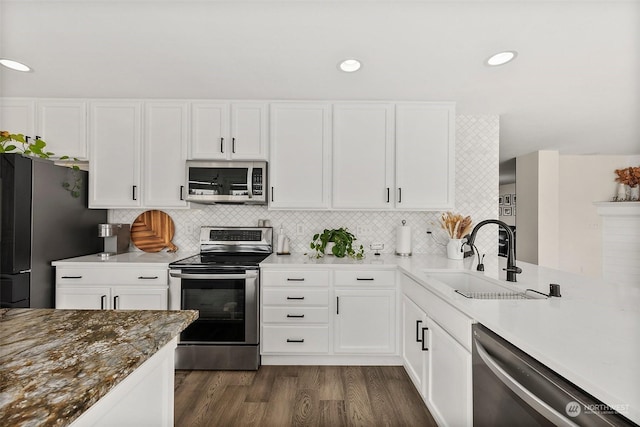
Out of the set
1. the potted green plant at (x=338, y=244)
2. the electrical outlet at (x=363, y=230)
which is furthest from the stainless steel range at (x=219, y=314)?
the electrical outlet at (x=363, y=230)

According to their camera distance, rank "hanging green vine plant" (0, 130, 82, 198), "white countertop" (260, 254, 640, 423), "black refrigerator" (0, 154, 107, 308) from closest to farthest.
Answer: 1. "white countertop" (260, 254, 640, 423)
2. "black refrigerator" (0, 154, 107, 308)
3. "hanging green vine plant" (0, 130, 82, 198)

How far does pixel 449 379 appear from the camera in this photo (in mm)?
1628

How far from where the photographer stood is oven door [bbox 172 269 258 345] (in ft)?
8.61

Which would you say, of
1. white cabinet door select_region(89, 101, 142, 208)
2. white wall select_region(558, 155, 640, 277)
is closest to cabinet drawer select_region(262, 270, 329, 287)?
white cabinet door select_region(89, 101, 142, 208)

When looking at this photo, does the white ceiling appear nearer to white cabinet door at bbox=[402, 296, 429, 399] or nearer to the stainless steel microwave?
the stainless steel microwave

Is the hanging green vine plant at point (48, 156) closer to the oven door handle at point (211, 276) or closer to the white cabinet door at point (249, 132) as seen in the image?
the oven door handle at point (211, 276)

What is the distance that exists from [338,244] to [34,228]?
7.80ft

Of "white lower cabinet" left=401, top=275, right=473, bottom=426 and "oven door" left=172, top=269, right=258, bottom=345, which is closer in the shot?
"white lower cabinet" left=401, top=275, right=473, bottom=426

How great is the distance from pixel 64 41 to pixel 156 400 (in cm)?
228

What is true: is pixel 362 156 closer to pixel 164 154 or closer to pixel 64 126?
pixel 164 154

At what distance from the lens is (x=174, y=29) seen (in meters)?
1.94

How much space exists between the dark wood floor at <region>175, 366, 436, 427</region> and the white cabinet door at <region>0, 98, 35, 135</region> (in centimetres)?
258

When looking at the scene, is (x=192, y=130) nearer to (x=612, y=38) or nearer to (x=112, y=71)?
(x=112, y=71)

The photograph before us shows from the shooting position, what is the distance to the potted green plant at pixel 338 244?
→ 299cm
